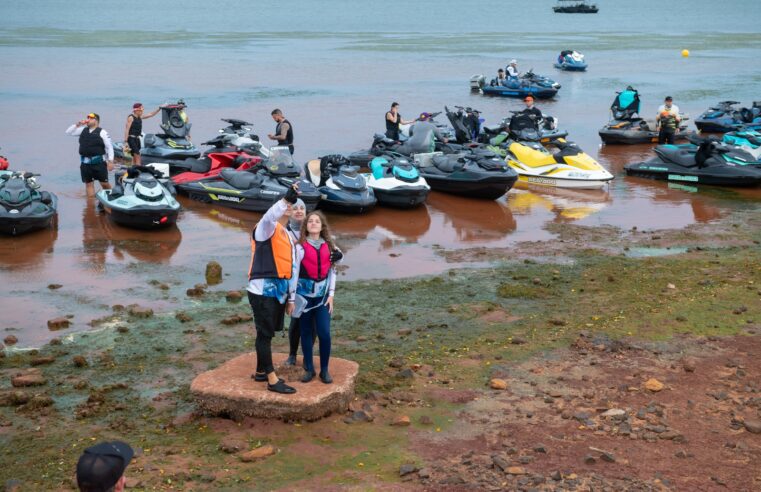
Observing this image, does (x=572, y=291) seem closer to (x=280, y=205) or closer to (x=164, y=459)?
(x=280, y=205)

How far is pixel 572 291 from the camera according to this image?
12.9 m

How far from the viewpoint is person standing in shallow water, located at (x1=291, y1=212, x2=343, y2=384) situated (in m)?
8.45

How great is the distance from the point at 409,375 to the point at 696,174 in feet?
43.8

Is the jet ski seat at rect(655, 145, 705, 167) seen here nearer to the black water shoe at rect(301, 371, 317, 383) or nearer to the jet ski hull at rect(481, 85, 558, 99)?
the black water shoe at rect(301, 371, 317, 383)

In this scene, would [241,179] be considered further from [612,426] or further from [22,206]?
[612,426]

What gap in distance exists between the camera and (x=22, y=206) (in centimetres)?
1564

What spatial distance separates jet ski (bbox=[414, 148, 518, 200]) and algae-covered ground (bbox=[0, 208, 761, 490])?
4.31 metres

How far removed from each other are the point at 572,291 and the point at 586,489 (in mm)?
5803

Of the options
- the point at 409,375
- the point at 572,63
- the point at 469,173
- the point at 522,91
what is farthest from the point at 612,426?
the point at 572,63

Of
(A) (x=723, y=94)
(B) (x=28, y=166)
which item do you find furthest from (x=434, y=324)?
(A) (x=723, y=94)

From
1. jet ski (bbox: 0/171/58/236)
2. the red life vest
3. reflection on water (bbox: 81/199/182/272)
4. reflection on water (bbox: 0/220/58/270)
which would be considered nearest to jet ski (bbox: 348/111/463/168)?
reflection on water (bbox: 81/199/182/272)

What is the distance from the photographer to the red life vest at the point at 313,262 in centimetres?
845

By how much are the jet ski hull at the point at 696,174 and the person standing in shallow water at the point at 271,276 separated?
14401mm

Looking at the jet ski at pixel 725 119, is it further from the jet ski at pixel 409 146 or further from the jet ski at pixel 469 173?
the jet ski at pixel 469 173
